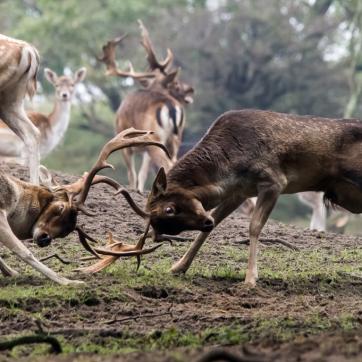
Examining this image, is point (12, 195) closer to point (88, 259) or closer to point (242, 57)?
point (88, 259)

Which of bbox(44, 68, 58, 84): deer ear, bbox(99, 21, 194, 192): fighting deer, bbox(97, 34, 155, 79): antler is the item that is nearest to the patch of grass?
bbox(99, 21, 194, 192): fighting deer

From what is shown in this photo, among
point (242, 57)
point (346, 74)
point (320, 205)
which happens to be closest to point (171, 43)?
point (242, 57)

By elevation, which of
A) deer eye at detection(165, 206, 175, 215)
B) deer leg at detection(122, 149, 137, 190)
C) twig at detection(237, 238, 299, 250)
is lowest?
deer leg at detection(122, 149, 137, 190)

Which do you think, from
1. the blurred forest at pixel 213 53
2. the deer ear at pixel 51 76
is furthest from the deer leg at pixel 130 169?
the blurred forest at pixel 213 53

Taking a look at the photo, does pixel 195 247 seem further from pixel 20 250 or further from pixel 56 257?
pixel 20 250

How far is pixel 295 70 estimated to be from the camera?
40562mm

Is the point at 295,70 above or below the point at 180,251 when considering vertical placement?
below

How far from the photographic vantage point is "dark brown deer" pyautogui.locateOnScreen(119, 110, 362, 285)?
370 inches

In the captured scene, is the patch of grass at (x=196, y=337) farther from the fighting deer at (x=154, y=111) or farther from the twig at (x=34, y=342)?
the fighting deer at (x=154, y=111)

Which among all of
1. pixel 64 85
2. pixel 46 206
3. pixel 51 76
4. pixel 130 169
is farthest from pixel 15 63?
pixel 51 76

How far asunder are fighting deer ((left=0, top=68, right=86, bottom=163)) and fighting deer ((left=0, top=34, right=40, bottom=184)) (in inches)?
157

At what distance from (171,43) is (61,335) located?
34.2 meters

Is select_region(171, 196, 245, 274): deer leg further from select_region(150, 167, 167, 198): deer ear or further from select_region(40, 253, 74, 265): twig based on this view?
select_region(40, 253, 74, 265): twig

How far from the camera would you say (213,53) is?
135 feet
